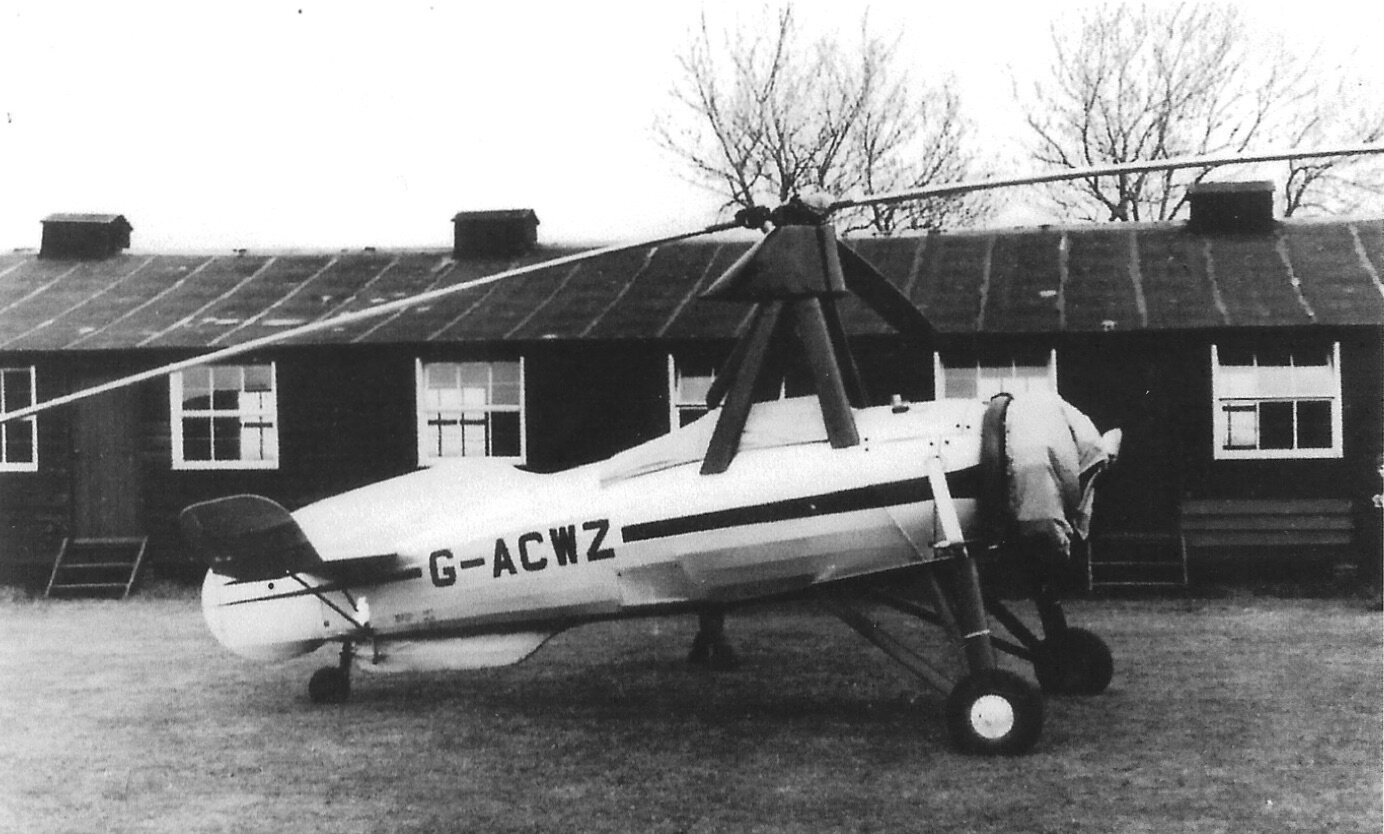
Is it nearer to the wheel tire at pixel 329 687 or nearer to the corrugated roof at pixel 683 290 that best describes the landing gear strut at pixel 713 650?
the wheel tire at pixel 329 687

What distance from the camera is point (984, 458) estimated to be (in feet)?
28.0

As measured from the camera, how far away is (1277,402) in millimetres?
16250

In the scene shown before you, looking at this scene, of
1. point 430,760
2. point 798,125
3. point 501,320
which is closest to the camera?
point 430,760

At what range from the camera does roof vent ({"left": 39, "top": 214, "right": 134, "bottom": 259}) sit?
21.3 metres

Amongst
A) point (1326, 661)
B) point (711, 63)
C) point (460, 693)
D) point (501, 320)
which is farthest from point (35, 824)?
point (711, 63)

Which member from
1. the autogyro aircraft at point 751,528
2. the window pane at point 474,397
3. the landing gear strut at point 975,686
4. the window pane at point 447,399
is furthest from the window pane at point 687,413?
the landing gear strut at point 975,686

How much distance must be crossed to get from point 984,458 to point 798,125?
28243mm

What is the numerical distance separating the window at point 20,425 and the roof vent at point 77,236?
3176 mm

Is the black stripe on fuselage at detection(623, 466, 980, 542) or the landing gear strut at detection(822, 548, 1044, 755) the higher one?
the black stripe on fuselage at detection(623, 466, 980, 542)

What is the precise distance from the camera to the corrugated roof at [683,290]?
16219 mm

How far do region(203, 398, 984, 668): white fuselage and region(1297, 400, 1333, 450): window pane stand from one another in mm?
9174

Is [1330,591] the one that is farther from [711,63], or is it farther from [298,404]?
[711,63]

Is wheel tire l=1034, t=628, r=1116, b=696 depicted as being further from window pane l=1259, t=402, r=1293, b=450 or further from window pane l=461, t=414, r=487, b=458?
window pane l=461, t=414, r=487, b=458

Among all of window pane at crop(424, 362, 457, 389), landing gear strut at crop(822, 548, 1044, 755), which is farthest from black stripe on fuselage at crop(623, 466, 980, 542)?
window pane at crop(424, 362, 457, 389)
